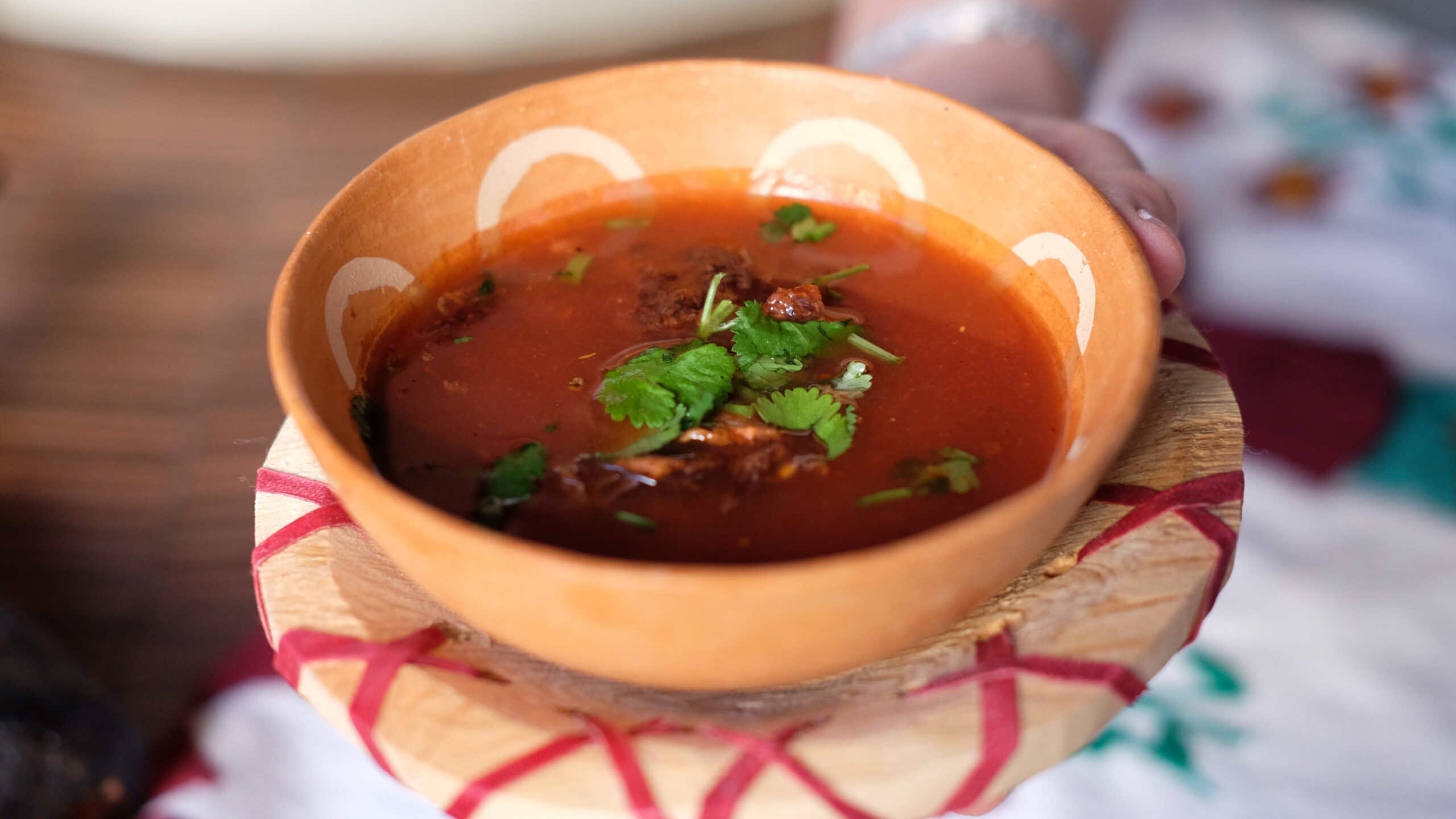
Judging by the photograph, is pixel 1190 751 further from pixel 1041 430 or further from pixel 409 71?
pixel 409 71

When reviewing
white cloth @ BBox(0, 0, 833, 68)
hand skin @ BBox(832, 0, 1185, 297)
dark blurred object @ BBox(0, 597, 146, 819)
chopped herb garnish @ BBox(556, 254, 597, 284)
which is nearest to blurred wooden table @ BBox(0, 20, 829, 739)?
white cloth @ BBox(0, 0, 833, 68)

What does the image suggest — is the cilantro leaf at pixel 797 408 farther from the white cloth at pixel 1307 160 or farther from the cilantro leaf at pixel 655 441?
the white cloth at pixel 1307 160

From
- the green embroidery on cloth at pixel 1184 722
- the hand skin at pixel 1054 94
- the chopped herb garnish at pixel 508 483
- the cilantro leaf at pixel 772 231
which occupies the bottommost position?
the green embroidery on cloth at pixel 1184 722

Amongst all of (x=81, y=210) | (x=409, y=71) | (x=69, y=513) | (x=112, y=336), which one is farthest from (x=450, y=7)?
(x=69, y=513)

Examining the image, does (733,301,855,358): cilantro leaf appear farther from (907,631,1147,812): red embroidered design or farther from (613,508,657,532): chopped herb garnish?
(907,631,1147,812): red embroidered design

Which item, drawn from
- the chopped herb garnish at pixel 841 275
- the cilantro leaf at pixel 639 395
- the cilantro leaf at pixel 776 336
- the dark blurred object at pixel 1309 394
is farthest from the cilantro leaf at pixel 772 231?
the dark blurred object at pixel 1309 394

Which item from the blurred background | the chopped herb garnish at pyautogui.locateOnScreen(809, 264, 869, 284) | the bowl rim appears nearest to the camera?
the bowl rim

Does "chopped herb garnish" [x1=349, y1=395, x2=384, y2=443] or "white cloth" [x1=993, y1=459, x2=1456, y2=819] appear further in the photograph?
"white cloth" [x1=993, y1=459, x2=1456, y2=819]

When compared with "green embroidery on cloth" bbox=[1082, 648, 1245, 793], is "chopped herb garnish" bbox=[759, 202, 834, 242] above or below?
above
